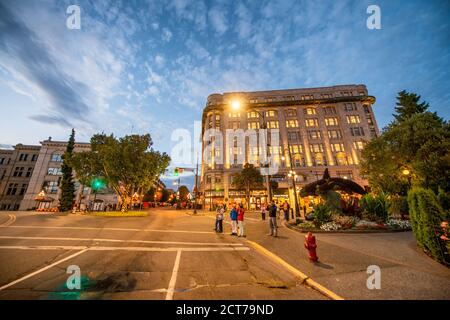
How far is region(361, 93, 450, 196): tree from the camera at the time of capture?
1466 centimetres

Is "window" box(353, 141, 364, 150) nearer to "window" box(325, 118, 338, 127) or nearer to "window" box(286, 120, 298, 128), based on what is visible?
"window" box(325, 118, 338, 127)

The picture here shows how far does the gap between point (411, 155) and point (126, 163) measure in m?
32.1

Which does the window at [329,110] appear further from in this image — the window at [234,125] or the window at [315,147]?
the window at [234,125]

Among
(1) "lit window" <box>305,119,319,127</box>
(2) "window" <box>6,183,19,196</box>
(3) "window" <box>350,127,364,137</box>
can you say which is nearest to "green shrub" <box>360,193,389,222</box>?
(1) "lit window" <box>305,119,319,127</box>

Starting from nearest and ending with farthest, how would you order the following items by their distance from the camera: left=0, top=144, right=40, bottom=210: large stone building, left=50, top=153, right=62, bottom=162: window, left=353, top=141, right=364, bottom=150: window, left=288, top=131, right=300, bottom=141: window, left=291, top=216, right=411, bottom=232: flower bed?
left=291, top=216, right=411, bottom=232: flower bed
left=0, top=144, right=40, bottom=210: large stone building
left=353, top=141, right=364, bottom=150: window
left=50, top=153, right=62, bottom=162: window
left=288, top=131, right=300, bottom=141: window

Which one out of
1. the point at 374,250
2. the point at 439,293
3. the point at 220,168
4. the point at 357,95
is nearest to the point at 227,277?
the point at 439,293

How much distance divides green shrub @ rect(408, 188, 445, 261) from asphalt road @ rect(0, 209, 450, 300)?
525 millimetres

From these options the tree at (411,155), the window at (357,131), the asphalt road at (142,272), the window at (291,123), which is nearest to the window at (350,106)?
the window at (357,131)

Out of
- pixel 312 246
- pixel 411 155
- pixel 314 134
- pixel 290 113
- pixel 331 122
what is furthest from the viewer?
pixel 290 113

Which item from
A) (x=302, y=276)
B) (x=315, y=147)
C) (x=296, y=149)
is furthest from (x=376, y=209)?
(x=315, y=147)

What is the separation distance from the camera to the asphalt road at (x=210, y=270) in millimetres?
3969

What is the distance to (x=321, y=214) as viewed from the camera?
12.4 m

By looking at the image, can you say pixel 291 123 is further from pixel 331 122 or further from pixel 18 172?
pixel 18 172
